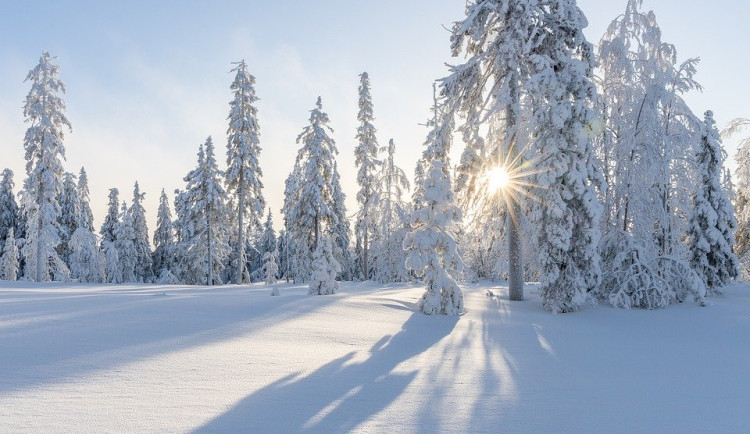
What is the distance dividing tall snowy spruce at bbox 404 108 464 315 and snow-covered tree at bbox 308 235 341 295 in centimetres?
341

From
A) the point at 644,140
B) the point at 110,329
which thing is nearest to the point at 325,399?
the point at 110,329

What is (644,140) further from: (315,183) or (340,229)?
(340,229)

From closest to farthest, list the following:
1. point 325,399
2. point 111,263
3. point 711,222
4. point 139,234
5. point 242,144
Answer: point 325,399
point 711,222
point 242,144
point 111,263
point 139,234

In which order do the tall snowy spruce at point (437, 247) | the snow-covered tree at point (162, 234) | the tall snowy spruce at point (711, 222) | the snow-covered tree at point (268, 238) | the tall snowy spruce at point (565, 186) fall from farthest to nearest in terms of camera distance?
the snow-covered tree at point (268, 238)
the snow-covered tree at point (162, 234)
the tall snowy spruce at point (711, 222)
the tall snowy spruce at point (565, 186)
the tall snowy spruce at point (437, 247)

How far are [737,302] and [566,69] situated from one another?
34.4ft

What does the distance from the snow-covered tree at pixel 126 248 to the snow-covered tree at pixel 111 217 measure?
4.39 feet

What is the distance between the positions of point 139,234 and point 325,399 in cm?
5501

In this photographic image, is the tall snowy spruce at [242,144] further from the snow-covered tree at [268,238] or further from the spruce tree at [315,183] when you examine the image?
the snow-covered tree at [268,238]

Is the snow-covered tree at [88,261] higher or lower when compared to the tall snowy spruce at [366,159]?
lower

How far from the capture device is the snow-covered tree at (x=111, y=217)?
51.9 metres

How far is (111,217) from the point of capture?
52.6 metres

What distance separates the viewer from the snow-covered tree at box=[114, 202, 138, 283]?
4944 centimetres

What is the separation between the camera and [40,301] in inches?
397

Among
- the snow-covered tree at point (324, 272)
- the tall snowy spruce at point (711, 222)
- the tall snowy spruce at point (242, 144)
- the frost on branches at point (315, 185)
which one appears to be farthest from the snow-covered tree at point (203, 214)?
the tall snowy spruce at point (711, 222)
